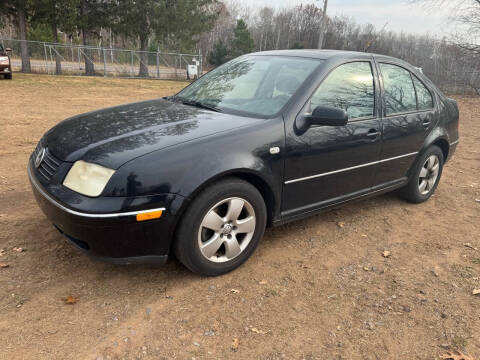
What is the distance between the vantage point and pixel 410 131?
13.1 ft

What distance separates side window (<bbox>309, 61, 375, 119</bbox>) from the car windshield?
197 millimetres

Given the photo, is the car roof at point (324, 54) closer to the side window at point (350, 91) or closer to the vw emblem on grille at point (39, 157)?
the side window at point (350, 91)

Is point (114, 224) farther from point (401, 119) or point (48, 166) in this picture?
point (401, 119)

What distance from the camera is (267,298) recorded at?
2.71m

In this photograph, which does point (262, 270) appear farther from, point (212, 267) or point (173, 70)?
point (173, 70)

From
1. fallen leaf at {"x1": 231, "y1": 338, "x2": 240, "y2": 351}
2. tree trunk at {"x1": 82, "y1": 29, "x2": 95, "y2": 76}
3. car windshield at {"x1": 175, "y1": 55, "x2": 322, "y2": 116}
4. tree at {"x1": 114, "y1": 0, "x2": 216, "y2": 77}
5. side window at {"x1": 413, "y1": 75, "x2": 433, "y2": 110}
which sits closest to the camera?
fallen leaf at {"x1": 231, "y1": 338, "x2": 240, "y2": 351}

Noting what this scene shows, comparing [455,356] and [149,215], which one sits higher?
[149,215]

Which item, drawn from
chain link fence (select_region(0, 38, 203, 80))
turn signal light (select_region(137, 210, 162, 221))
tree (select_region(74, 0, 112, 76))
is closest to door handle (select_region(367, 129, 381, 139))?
turn signal light (select_region(137, 210, 162, 221))

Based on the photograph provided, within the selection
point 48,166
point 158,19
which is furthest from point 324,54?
point 158,19

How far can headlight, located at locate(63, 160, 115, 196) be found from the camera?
2354mm

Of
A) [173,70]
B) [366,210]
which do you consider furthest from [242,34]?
[366,210]

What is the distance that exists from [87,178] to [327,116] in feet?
5.96

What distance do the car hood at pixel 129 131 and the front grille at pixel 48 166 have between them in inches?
1.4

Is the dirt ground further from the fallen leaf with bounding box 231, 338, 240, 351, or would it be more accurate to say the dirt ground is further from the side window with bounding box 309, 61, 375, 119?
the side window with bounding box 309, 61, 375, 119
